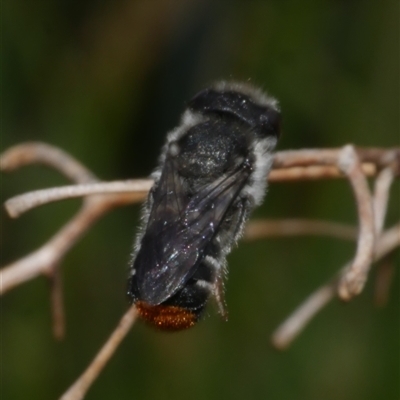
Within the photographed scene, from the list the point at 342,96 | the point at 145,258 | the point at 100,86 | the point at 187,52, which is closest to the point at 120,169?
the point at 100,86

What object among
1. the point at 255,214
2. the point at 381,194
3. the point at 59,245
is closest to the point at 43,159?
the point at 59,245

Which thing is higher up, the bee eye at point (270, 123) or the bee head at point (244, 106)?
the bee head at point (244, 106)

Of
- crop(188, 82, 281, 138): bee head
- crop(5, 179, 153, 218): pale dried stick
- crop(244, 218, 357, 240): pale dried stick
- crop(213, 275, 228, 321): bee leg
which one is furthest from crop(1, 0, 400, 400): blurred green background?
crop(5, 179, 153, 218): pale dried stick

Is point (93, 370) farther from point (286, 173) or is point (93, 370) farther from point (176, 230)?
point (286, 173)

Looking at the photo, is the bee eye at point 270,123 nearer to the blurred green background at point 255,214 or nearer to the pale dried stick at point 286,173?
the pale dried stick at point 286,173

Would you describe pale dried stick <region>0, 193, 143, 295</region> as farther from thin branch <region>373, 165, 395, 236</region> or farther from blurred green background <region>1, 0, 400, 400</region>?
blurred green background <region>1, 0, 400, 400</region>

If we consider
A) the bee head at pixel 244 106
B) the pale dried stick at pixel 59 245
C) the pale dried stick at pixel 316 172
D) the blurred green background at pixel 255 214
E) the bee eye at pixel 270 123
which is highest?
the bee head at pixel 244 106

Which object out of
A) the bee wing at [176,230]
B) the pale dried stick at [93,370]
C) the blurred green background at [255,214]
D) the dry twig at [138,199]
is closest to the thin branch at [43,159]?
the dry twig at [138,199]
